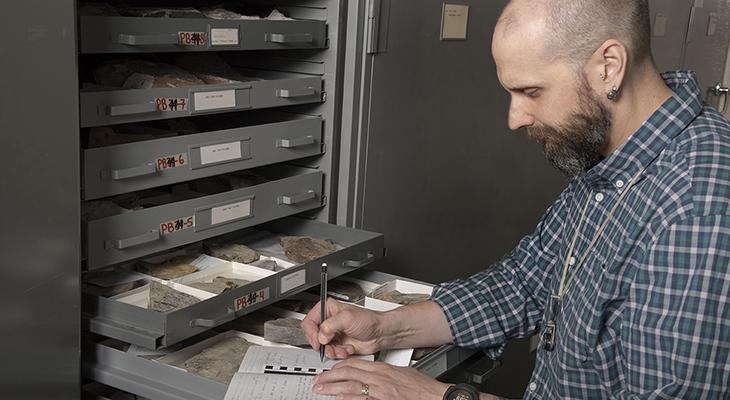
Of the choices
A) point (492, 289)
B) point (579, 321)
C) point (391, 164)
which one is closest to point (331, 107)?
point (391, 164)

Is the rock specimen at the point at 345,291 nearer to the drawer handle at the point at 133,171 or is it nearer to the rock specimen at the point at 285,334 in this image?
the rock specimen at the point at 285,334

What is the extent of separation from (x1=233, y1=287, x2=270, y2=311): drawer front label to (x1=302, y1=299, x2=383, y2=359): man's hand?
87 mm

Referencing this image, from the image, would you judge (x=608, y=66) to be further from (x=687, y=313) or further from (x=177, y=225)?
(x=177, y=225)

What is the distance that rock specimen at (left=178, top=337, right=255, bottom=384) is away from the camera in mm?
1387

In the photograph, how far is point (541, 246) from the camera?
1670 millimetres

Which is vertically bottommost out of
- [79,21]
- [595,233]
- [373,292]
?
[373,292]

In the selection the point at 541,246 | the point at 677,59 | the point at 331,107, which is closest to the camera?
the point at 541,246

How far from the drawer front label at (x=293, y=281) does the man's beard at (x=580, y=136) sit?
1.73 ft

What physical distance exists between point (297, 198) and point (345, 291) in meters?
0.23

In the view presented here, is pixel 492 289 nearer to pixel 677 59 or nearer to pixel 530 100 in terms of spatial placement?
pixel 530 100

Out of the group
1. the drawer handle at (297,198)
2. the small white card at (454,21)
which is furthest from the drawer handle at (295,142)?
the small white card at (454,21)

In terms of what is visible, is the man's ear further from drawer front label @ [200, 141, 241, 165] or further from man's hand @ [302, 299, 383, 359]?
drawer front label @ [200, 141, 241, 165]

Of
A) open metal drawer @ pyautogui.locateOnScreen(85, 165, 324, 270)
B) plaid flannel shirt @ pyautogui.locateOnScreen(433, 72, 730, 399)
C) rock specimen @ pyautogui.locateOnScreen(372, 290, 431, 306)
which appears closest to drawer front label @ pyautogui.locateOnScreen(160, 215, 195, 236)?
open metal drawer @ pyautogui.locateOnScreen(85, 165, 324, 270)

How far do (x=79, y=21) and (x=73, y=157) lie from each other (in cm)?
22
